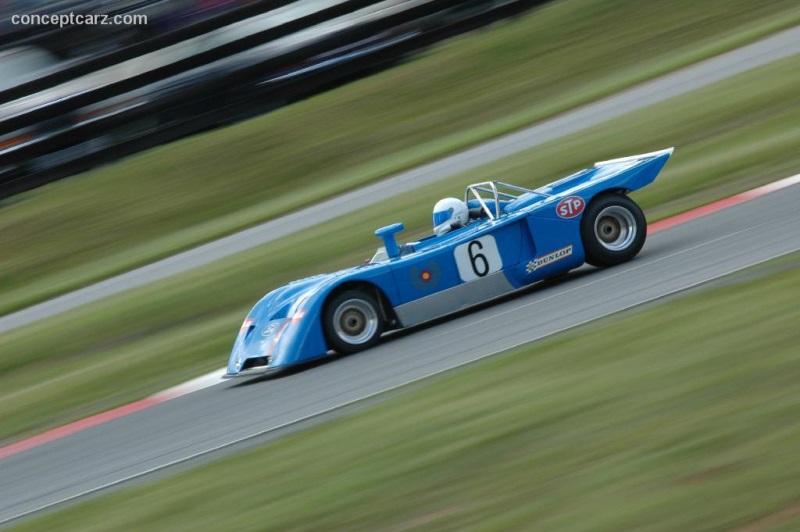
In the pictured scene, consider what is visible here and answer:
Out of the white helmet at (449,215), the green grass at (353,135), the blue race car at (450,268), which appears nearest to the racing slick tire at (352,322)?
the blue race car at (450,268)

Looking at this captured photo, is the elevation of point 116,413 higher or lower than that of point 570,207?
lower

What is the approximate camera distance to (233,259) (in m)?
13.0

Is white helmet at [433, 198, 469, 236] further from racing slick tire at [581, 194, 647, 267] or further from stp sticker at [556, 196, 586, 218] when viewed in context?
racing slick tire at [581, 194, 647, 267]

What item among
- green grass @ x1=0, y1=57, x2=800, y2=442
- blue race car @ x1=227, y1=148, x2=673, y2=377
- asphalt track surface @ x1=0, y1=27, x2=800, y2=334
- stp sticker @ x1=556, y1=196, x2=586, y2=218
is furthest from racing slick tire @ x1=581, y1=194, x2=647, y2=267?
asphalt track surface @ x1=0, y1=27, x2=800, y2=334

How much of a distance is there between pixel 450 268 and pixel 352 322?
88 centimetres

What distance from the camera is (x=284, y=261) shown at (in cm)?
1224

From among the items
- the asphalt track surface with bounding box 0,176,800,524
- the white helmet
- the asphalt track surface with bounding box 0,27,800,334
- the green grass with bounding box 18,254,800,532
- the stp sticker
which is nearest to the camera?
the green grass with bounding box 18,254,800,532

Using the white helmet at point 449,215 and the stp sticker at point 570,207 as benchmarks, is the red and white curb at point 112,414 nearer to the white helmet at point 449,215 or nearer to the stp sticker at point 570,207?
the white helmet at point 449,215

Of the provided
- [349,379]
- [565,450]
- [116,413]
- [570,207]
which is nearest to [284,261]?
[116,413]

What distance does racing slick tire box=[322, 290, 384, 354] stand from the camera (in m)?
8.16

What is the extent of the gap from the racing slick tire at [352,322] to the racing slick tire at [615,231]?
73.1 inches

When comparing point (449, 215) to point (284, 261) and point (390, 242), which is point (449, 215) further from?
point (284, 261)

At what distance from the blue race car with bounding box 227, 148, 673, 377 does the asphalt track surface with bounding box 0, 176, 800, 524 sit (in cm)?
17

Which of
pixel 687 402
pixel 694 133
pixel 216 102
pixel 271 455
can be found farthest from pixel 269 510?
pixel 216 102
